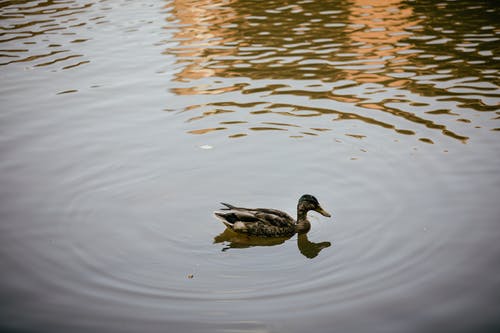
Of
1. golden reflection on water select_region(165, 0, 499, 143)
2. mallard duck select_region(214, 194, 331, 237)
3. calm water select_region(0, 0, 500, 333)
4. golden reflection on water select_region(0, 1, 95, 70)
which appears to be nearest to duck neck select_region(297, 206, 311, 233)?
mallard duck select_region(214, 194, 331, 237)

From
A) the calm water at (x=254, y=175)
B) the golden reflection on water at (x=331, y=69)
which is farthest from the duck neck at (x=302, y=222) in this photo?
the golden reflection on water at (x=331, y=69)

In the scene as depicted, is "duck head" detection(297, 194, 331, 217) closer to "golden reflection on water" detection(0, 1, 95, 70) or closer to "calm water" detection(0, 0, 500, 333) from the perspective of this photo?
"calm water" detection(0, 0, 500, 333)

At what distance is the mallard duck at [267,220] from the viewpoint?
283 inches

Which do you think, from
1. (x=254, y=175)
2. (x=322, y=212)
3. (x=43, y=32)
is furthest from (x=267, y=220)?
(x=43, y=32)

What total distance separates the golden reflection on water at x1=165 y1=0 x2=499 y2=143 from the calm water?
2.5 inches

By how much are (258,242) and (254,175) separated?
171 cm

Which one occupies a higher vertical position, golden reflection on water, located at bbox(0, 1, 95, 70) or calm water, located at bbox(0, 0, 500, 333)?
golden reflection on water, located at bbox(0, 1, 95, 70)

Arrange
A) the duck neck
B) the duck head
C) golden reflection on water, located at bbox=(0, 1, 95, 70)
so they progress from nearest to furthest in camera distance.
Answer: the duck head, the duck neck, golden reflection on water, located at bbox=(0, 1, 95, 70)

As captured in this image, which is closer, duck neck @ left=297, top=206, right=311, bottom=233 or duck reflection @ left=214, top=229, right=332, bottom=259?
duck reflection @ left=214, top=229, right=332, bottom=259

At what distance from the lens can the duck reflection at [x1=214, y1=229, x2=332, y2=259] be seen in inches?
281

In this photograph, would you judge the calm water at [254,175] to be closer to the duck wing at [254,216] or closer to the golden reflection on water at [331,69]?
the golden reflection on water at [331,69]

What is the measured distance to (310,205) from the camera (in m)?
7.43

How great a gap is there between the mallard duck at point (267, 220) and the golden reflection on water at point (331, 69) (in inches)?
113

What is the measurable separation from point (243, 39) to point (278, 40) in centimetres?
103
